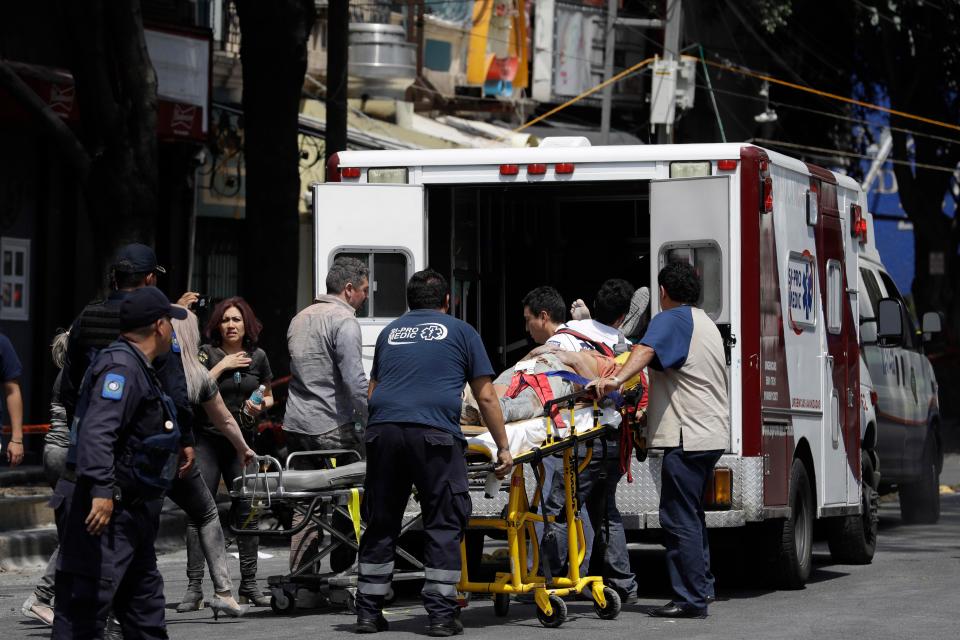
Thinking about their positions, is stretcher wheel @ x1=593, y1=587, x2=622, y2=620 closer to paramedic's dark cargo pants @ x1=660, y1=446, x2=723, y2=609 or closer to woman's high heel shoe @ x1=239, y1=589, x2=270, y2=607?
paramedic's dark cargo pants @ x1=660, y1=446, x2=723, y2=609

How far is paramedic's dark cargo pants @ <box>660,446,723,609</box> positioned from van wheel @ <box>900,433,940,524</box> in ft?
20.7

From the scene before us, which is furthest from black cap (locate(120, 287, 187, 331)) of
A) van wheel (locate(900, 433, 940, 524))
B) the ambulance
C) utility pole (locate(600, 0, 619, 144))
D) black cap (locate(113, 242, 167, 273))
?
utility pole (locate(600, 0, 619, 144))

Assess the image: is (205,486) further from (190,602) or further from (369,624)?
(369,624)

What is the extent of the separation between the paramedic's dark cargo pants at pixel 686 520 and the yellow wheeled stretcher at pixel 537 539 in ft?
1.25

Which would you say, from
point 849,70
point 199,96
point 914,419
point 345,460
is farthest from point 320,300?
point 849,70

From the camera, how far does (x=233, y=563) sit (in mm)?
13133

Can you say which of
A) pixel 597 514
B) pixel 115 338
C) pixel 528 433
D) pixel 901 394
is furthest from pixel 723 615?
pixel 901 394

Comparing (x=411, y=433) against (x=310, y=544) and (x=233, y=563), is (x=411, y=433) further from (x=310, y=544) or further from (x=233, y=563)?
(x=233, y=563)

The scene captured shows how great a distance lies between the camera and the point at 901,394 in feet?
46.4

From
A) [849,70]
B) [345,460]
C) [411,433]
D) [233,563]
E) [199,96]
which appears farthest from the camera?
[849,70]

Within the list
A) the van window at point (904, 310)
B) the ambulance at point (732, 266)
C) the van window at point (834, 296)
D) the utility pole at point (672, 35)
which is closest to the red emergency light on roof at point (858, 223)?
the ambulance at point (732, 266)

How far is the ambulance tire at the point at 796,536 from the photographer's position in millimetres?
10695

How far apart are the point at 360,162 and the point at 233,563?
3661mm

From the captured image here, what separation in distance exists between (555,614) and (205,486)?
6.25 feet
